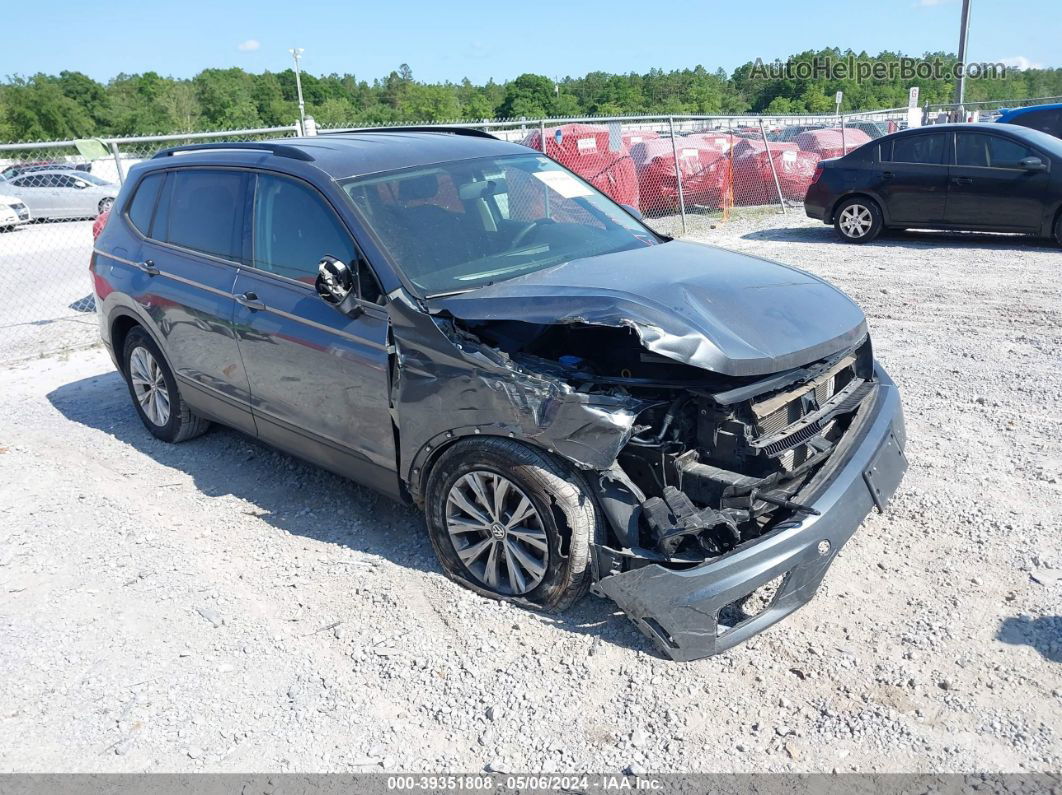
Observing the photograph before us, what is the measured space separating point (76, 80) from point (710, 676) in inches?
3101

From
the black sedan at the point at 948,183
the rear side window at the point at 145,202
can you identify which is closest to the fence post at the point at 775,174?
the black sedan at the point at 948,183

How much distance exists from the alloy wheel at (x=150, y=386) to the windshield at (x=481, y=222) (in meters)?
2.40

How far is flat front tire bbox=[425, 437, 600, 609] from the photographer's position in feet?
11.2

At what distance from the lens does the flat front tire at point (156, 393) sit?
561 cm

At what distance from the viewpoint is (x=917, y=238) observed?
12320mm

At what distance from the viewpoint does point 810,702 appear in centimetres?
311

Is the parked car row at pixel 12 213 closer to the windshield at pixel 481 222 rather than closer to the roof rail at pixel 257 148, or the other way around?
the roof rail at pixel 257 148

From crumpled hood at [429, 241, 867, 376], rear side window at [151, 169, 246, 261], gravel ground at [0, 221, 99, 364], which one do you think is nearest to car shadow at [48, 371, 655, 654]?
crumpled hood at [429, 241, 867, 376]

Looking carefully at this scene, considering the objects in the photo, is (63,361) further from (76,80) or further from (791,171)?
(76,80)

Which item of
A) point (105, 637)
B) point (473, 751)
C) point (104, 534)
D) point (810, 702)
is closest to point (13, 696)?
point (105, 637)

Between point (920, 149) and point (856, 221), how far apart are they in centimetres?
122

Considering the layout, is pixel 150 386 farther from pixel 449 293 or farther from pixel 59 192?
pixel 59 192

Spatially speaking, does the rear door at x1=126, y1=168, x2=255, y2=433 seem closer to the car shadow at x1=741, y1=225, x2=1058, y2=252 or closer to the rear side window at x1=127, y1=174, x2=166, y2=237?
the rear side window at x1=127, y1=174, x2=166, y2=237

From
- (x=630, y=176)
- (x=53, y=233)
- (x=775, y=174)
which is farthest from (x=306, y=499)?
(x=53, y=233)
